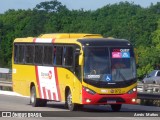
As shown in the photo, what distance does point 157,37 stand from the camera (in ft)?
374

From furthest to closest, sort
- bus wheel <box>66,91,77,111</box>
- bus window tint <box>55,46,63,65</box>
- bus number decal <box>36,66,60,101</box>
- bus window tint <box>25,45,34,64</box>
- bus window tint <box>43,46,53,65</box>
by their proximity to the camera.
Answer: bus window tint <box>25,45,34,64</box> < bus window tint <box>43,46,53,65</box> < bus number decal <box>36,66,60,101</box> < bus window tint <box>55,46,63,65</box> < bus wheel <box>66,91,77,111</box>

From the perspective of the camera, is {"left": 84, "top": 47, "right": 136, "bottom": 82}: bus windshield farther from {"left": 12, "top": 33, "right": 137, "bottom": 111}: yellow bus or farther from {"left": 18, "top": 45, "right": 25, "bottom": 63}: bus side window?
{"left": 18, "top": 45, "right": 25, "bottom": 63}: bus side window

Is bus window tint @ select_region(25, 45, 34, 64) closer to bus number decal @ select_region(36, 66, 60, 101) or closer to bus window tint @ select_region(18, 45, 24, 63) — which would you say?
bus window tint @ select_region(18, 45, 24, 63)

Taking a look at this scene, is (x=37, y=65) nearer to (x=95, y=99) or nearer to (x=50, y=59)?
(x=50, y=59)

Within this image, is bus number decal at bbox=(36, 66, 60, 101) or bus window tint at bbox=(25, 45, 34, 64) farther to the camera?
bus window tint at bbox=(25, 45, 34, 64)

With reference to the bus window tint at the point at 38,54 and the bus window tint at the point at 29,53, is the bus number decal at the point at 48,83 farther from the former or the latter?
the bus window tint at the point at 29,53

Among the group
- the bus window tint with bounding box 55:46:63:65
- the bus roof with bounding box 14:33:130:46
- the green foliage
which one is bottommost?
the green foliage

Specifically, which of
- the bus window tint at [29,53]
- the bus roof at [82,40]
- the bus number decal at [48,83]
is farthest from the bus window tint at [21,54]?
the bus number decal at [48,83]

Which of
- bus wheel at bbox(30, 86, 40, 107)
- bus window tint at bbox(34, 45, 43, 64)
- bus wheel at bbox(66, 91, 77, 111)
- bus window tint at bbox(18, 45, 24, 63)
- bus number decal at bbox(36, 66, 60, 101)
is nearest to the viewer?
bus wheel at bbox(66, 91, 77, 111)

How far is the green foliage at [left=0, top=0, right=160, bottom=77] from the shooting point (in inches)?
4479

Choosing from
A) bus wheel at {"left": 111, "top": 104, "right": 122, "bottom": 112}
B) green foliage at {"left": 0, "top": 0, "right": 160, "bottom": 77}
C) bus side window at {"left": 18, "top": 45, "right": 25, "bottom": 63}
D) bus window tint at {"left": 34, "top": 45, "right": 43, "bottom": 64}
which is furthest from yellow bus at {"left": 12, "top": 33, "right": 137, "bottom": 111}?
green foliage at {"left": 0, "top": 0, "right": 160, "bottom": 77}

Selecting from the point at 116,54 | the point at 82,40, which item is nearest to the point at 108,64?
the point at 116,54

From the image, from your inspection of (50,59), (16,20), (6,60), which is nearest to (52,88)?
(50,59)

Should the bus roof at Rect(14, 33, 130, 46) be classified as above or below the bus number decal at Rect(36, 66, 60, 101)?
above
